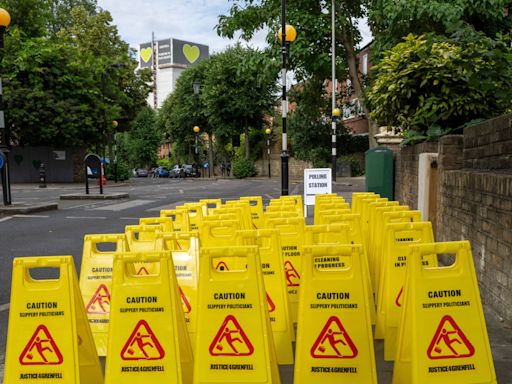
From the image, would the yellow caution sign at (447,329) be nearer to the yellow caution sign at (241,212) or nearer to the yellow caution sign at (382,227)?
the yellow caution sign at (382,227)

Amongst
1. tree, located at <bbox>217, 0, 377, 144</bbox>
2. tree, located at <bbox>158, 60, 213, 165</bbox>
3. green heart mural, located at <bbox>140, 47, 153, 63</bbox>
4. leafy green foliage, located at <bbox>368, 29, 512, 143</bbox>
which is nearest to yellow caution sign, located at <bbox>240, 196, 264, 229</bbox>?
leafy green foliage, located at <bbox>368, 29, 512, 143</bbox>

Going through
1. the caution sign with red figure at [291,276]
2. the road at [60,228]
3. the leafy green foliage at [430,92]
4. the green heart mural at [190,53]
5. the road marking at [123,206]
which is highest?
the green heart mural at [190,53]

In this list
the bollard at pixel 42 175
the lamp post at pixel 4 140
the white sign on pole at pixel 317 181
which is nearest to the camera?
the white sign on pole at pixel 317 181

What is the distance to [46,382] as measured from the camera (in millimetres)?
2805

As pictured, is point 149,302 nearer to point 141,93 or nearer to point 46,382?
point 46,382

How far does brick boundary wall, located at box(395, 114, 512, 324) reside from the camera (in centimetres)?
443

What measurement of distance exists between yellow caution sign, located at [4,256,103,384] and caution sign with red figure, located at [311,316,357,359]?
1.42 metres

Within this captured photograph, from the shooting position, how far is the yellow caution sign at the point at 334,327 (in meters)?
2.79

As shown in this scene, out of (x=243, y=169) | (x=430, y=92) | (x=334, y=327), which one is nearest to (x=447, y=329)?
(x=334, y=327)

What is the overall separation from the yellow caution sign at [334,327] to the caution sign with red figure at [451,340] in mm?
379

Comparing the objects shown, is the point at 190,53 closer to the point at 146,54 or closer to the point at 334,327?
the point at 146,54

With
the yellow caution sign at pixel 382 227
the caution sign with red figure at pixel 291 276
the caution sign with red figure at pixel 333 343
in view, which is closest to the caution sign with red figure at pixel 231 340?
the caution sign with red figure at pixel 333 343

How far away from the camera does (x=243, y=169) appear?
44000 millimetres

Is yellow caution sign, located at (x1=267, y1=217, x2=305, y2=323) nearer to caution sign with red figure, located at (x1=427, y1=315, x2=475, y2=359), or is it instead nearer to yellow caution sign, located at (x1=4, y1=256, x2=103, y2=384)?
caution sign with red figure, located at (x1=427, y1=315, x2=475, y2=359)
